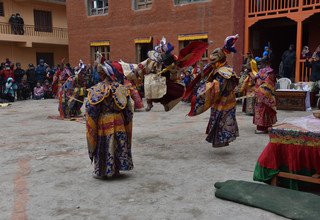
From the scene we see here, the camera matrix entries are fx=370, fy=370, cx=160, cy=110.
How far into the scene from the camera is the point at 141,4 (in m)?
18.0

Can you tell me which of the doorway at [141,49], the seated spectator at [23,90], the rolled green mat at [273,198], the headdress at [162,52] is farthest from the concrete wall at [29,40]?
the rolled green mat at [273,198]

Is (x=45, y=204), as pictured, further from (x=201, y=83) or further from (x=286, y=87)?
(x=286, y=87)

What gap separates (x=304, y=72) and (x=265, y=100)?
22.0 feet

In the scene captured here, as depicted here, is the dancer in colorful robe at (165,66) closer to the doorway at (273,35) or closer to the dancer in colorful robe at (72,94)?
the dancer in colorful robe at (72,94)

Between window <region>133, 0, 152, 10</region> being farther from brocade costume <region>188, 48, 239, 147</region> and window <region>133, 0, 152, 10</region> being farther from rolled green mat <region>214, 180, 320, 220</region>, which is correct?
rolled green mat <region>214, 180, 320, 220</region>

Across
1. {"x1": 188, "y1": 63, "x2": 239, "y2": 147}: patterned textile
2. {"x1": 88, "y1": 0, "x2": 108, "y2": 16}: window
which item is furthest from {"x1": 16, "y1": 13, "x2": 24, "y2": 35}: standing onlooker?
{"x1": 188, "y1": 63, "x2": 239, "y2": 147}: patterned textile

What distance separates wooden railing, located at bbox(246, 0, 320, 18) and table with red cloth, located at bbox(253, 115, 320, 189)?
32.3 ft

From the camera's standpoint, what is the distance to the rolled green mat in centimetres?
366

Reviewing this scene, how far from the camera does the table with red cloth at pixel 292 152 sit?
4035 mm

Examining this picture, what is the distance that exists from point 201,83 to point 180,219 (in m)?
2.79

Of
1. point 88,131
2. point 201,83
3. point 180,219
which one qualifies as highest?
point 201,83

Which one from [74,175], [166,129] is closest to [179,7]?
[166,129]

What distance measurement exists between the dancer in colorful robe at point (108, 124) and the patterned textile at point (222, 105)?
55.8 inches

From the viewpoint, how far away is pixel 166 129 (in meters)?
8.74
